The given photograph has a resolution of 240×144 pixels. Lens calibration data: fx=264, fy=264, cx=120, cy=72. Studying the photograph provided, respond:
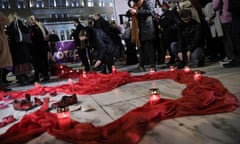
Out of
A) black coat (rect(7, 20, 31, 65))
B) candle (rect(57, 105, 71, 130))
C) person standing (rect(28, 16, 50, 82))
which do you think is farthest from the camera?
person standing (rect(28, 16, 50, 82))

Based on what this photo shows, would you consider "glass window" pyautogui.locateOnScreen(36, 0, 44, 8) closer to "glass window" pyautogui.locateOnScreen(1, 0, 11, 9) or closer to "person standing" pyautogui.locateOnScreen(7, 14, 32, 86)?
"glass window" pyautogui.locateOnScreen(1, 0, 11, 9)

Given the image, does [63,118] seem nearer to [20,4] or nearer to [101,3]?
[20,4]

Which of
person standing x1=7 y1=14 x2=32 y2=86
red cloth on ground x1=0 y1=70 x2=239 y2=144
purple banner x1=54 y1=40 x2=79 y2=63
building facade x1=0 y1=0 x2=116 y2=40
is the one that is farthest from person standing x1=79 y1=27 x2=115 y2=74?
building facade x1=0 y1=0 x2=116 y2=40

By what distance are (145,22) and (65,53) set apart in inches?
237

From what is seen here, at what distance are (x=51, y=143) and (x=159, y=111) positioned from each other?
38.9 inches

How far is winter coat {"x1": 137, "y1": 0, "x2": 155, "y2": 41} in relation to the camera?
557 cm

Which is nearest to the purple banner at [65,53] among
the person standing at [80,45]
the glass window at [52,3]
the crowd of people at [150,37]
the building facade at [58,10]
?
the person standing at [80,45]

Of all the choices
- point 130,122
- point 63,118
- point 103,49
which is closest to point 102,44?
point 103,49

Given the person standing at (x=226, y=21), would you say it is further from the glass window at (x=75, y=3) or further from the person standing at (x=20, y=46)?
the glass window at (x=75, y=3)

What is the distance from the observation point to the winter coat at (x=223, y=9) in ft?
15.6

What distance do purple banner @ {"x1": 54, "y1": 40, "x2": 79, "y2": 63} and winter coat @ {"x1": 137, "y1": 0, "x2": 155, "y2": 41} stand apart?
5877 mm

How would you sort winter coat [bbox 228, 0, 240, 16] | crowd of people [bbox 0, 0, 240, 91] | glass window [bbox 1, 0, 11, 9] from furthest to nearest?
glass window [bbox 1, 0, 11, 9] → crowd of people [bbox 0, 0, 240, 91] → winter coat [bbox 228, 0, 240, 16]

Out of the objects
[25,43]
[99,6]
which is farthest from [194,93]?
[99,6]

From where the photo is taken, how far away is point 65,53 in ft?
36.0
